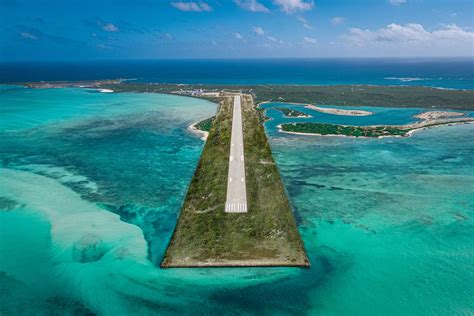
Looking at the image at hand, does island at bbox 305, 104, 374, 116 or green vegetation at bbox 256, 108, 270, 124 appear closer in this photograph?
green vegetation at bbox 256, 108, 270, 124

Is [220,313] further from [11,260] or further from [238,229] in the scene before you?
[11,260]

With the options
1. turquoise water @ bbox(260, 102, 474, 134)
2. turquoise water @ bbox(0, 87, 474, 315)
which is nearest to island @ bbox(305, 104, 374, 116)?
turquoise water @ bbox(260, 102, 474, 134)

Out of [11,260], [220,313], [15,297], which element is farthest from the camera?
[11,260]

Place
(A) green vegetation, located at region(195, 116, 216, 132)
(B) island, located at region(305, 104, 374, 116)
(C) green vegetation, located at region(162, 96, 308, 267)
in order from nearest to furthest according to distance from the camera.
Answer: (C) green vegetation, located at region(162, 96, 308, 267), (A) green vegetation, located at region(195, 116, 216, 132), (B) island, located at region(305, 104, 374, 116)

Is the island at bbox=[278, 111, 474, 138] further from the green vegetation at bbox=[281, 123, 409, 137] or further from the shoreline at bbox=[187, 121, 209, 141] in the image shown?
the shoreline at bbox=[187, 121, 209, 141]

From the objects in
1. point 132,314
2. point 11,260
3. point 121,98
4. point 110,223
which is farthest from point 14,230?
point 121,98

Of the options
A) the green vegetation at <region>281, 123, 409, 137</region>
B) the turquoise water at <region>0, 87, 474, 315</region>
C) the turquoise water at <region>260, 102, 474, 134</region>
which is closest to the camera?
the turquoise water at <region>0, 87, 474, 315</region>
